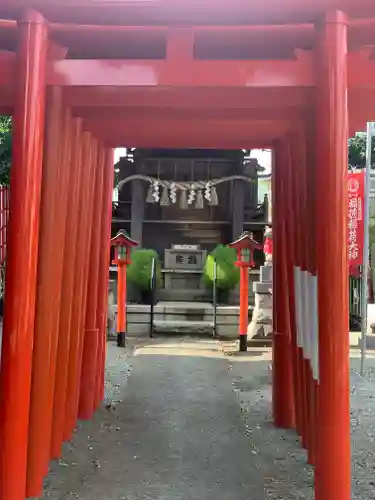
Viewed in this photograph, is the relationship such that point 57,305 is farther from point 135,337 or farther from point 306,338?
point 135,337

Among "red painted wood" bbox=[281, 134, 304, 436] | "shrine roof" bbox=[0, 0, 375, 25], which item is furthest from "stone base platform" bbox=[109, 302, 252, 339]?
"shrine roof" bbox=[0, 0, 375, 25]

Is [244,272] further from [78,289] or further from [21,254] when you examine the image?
[21,254]

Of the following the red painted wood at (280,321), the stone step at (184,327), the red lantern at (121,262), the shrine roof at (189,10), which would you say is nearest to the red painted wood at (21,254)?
the shrine roof at (189,10)

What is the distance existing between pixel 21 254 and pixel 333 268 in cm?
167

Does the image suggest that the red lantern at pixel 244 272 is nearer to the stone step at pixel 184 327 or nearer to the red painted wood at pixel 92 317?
the stone step at pixel 184 327

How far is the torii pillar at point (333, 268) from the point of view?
8.46 feet

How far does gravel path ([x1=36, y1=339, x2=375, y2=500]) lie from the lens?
3.24 m

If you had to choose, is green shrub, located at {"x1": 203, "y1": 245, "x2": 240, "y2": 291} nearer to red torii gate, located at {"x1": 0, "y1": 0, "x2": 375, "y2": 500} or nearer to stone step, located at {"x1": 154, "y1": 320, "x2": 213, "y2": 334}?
stone step, located at {"x1": 154, "y1": 320, "x2": 213, "y2": 334}

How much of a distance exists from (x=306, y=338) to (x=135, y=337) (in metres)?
7.95

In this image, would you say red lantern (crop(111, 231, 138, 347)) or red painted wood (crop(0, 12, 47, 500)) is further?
red lantern (crop(111, 231, 138, 347))

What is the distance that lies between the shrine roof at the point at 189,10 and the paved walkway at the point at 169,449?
9.34ft

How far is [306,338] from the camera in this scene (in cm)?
339

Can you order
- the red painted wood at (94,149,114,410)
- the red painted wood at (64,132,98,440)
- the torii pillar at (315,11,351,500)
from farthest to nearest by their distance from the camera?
the red painted wood at (94,149,114,410) < the red painted wood at (64,132,98,440) < the torii pillar at (315,11,351,500)

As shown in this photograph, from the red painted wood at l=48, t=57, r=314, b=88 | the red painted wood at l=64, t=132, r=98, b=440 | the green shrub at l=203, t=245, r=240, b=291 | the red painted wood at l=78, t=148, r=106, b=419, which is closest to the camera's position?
the red painted wood at l=48, t=57, r=314, b=88
